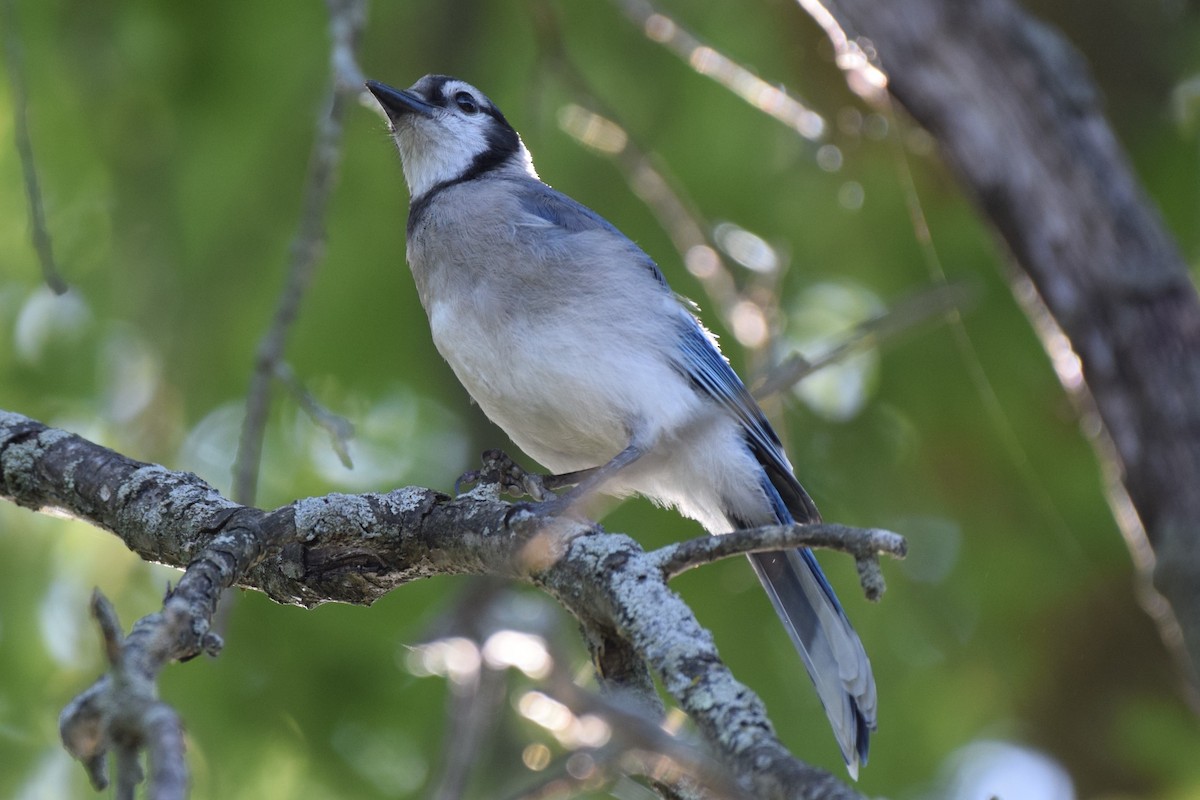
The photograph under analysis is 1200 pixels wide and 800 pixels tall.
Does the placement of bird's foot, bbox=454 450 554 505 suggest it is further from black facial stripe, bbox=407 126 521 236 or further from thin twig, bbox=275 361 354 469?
black facial stripe, bbox=407 126 521 236

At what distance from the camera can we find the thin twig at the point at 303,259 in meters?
2.63

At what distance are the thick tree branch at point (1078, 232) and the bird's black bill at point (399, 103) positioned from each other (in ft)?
4.03

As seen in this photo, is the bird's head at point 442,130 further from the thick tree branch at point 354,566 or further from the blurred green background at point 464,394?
the thick tree branch at point 354,566

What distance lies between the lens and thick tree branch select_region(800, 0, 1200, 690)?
296cm

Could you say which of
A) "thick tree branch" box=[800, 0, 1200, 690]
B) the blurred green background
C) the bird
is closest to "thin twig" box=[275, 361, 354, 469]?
the bird

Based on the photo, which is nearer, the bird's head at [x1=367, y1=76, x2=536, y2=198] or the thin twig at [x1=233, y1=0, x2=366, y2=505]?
the thin twig at [x1=233, y1=0, x2=366, y2=505]

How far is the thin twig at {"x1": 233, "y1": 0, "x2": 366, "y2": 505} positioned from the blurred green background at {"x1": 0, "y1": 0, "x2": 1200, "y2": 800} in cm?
77

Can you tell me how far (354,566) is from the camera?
88.1 inches

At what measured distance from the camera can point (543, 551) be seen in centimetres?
205

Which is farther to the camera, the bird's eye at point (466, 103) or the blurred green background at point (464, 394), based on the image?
the bird's eye at point (466, 103)

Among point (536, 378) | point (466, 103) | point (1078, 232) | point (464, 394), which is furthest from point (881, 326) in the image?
point (466, 103)

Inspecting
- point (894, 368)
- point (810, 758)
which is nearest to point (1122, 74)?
point (894, 368)

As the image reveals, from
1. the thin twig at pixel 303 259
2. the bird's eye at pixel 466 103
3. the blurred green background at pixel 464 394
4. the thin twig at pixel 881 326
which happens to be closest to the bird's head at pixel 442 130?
the bird's eye at pixel 466 103

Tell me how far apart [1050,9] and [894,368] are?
135 cm
